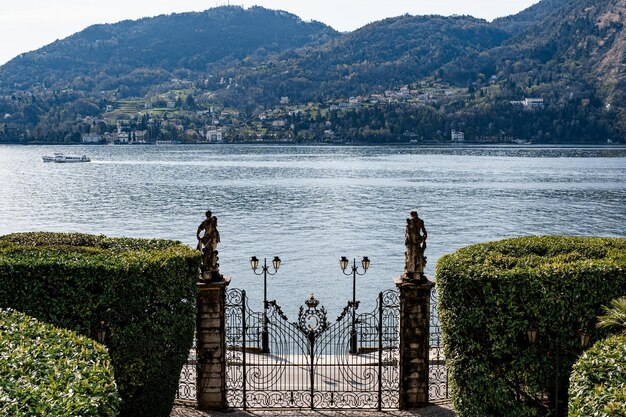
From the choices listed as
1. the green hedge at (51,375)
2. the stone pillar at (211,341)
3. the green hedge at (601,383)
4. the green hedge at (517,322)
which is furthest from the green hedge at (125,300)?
the green hedge at (601,383)

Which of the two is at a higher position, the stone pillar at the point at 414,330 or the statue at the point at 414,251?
the statue at the point at 414,251

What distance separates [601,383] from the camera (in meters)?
8.45

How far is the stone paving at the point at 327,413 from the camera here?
53.1ft

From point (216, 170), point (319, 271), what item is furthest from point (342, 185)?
point (319, 271)

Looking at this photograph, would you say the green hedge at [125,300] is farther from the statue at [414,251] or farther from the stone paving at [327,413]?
the statue at [414,251]

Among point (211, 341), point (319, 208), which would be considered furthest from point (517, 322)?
point (319, 208)

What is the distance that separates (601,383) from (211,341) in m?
9.75

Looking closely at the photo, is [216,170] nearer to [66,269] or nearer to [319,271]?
[319,271]

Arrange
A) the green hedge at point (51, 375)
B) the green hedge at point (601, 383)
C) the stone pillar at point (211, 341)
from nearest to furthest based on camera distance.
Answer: the green hedge at point (51, 375)
the green hedge at point (601, 383)
the stone pillar at point (211, 341)

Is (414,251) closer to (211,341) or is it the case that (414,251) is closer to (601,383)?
(211,341)

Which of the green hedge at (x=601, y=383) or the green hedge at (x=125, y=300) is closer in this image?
the green hedge at (x=601, y=383)

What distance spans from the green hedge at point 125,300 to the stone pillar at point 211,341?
3.80 ft

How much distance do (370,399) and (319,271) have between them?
1179 inches

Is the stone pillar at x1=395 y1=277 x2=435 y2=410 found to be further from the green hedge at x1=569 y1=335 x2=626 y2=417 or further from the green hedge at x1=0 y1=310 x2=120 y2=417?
the green hedge at x1=0 y1=310 x2=120 y2=417
